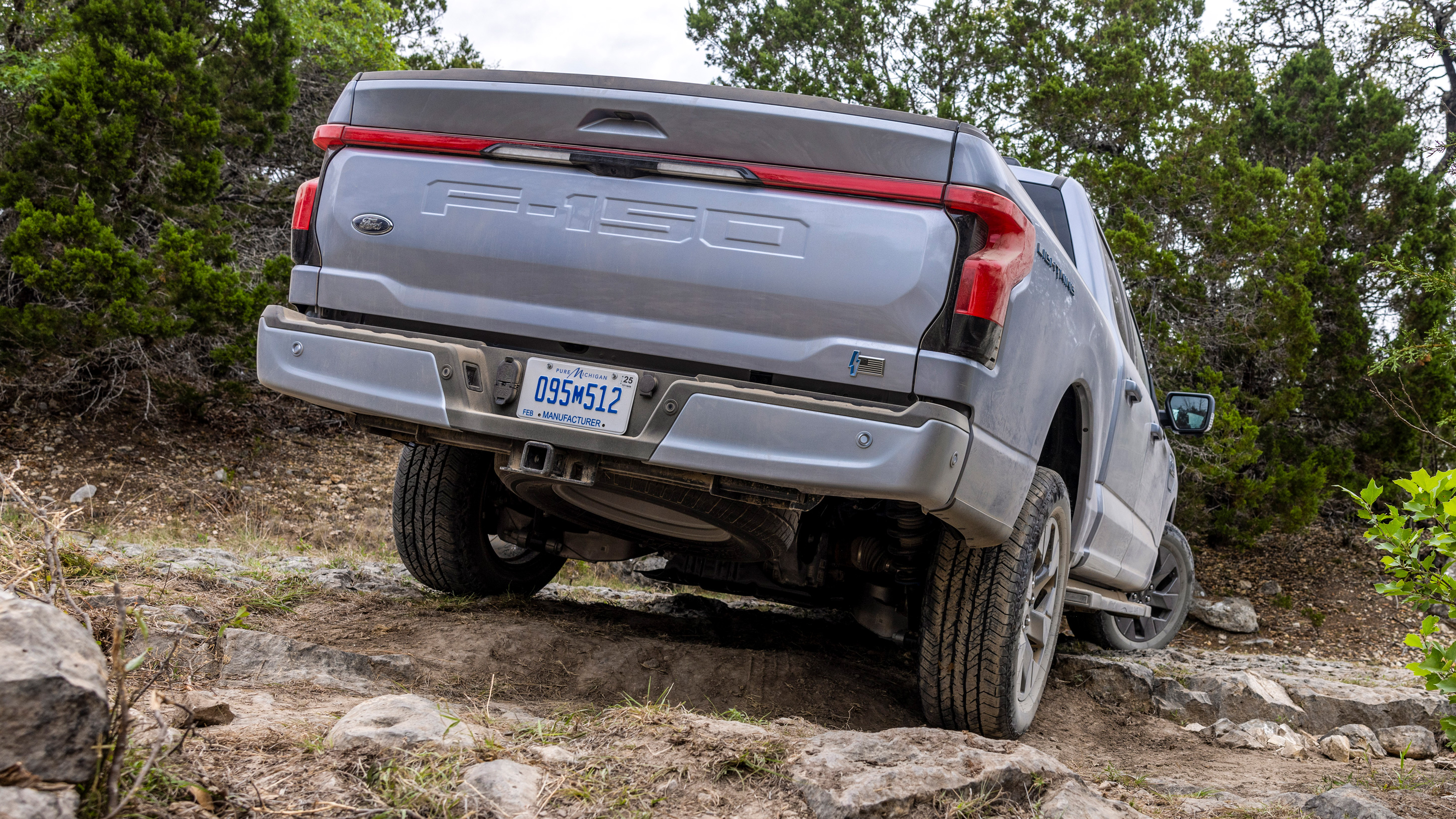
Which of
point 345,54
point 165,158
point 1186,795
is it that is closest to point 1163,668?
point 1186,795

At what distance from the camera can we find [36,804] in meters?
1.39

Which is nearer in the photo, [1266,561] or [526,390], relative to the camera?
[526,390]

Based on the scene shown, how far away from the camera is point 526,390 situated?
2.63 metres

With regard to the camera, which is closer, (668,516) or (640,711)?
(640,711)

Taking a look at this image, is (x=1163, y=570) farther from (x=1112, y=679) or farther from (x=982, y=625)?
→ (x=982, y=625)

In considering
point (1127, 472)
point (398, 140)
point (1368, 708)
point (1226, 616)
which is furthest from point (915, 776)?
point (1226, 616)

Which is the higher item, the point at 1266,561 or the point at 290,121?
the point at 290,121

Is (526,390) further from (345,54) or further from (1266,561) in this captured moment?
(345,54)

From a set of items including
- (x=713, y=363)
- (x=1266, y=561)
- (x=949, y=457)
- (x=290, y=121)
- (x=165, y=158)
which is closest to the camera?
(x=949, y=457)

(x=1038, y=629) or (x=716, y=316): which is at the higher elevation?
(x=716, y=316)

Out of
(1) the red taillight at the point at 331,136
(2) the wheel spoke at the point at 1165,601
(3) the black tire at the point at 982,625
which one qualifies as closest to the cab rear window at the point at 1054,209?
(3) the black tire at the point at 982,625

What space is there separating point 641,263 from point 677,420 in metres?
0.43

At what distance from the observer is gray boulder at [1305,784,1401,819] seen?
233 cm

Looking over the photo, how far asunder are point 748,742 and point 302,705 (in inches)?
41.0
